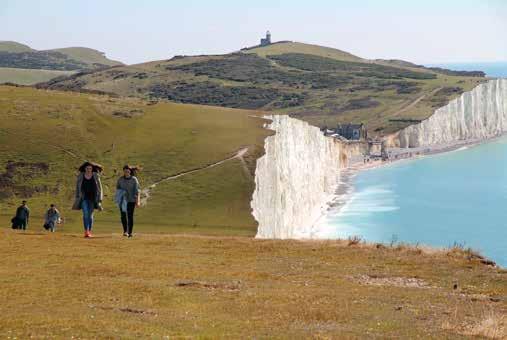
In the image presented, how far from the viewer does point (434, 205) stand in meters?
106

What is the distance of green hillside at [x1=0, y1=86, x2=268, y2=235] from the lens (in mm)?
54312

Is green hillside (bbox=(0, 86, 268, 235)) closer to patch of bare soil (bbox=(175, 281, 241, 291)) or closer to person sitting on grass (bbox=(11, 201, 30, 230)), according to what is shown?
person sitting on grass (bbox=(11, 201, 30, 230))

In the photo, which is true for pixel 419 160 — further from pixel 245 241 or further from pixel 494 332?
pixel 494 332

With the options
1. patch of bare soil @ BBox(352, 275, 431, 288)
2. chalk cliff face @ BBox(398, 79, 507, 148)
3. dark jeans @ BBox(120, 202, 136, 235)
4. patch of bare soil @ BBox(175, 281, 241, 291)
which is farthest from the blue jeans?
chalk cliff face @ BBox(398, 79, 507, 148)

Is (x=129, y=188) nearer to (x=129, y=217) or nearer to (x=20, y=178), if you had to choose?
(x=129, y=217)

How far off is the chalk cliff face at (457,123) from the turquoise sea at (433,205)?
7.34 m

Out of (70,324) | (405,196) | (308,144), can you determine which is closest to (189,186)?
(308,144)

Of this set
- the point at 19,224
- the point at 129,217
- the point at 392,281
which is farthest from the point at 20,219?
the point at 392,281

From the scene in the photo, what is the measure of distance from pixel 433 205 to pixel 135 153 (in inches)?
2117

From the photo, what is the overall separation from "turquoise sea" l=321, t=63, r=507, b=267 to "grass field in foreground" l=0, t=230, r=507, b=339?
36213mm

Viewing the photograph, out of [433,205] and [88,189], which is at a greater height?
[88,189]

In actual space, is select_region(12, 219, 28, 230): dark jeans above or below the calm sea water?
above

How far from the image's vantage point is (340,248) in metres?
21.3

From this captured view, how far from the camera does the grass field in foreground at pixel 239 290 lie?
38.1 feet
